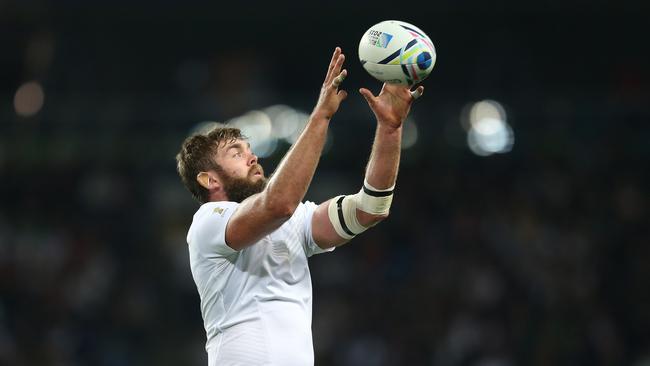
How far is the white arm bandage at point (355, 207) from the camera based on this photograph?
5449 mm

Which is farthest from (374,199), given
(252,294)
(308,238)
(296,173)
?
(252,294)

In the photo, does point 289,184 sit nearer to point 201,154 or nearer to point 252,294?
point 252,294

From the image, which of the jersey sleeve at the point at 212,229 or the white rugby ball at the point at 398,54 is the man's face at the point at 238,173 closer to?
the jersey sleeve at the point at 212,229

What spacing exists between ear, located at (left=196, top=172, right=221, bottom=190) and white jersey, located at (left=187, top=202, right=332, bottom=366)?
0.74 ft

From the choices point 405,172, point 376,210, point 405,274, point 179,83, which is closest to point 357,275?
point 405,274

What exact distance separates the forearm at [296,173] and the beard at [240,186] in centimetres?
65

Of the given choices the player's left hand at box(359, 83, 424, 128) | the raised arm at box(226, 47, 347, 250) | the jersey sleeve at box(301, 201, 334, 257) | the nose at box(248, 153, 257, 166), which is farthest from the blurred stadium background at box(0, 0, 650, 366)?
the raised arm at box(226, 47, 347, 250)

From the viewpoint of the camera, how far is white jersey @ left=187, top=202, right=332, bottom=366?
5137 millimetres

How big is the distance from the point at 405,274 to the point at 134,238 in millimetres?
3947

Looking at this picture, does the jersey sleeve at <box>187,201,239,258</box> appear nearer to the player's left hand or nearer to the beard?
the beard

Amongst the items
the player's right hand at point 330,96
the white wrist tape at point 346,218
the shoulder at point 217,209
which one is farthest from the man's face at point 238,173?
the player's right hand at point 330,96

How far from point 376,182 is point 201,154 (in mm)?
1027

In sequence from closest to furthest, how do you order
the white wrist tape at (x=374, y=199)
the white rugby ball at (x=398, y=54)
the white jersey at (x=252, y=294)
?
the white jersey at (x=252, y=294) → the white rugby ball at (x=398, y=54) → the white wrist tape at (x=374, y=199)

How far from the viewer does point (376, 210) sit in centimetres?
547
